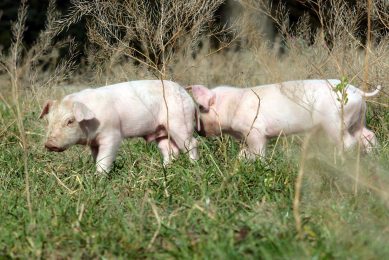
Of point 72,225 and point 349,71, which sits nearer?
point 72,225

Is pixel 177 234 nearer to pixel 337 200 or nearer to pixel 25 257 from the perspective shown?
pixel 25 257

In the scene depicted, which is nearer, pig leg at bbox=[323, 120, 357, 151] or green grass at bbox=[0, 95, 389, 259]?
green grass at bbox=[0, 95, 389, 259]

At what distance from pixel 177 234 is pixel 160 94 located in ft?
9.47

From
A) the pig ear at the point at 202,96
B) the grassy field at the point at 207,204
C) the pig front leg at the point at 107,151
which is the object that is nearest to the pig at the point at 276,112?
the pig ear at the point at 202,96

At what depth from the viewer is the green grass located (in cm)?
380

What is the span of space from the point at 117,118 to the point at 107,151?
32 cm

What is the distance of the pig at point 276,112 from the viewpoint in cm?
633

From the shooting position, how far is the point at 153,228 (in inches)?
167

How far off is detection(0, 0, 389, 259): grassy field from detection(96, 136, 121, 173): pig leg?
10 centimetres

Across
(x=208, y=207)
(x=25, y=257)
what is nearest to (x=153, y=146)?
(x=208, y=207)

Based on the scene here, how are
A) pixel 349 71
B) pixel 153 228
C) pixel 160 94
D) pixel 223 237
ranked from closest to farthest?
pixel 223 237 → pixel 153 228 → pixel 160 94 → pixel 349 71

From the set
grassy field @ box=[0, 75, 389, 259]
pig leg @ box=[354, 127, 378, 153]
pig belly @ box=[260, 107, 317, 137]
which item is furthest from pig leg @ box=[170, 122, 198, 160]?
pig leg @ box=[354, 127, 378, 153]

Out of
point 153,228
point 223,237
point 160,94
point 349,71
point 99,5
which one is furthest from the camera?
point 349,71

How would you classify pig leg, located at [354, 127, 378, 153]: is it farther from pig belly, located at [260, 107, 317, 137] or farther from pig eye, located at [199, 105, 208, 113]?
pig eye, located at [199, 105, 208, 113]
